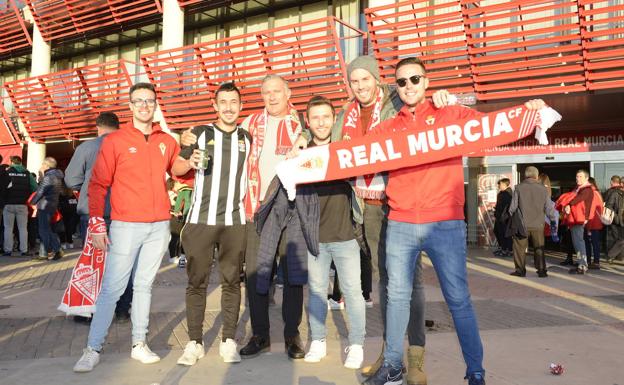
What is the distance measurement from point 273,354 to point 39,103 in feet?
55.1

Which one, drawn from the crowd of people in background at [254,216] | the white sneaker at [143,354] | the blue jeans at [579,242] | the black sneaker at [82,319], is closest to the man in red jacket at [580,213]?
the blue jeans at [579,242]

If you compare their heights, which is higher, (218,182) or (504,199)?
(218,182)

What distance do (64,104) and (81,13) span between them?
289cm

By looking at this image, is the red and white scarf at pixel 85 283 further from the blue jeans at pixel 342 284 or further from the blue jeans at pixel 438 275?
the blue jeans at pixel 438 275

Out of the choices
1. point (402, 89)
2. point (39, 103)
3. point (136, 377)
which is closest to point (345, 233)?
point (402, 89)

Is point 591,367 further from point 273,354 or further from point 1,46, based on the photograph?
point 1,46

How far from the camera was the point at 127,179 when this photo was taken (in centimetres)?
384

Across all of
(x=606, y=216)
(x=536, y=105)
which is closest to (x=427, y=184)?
(x=536, y=105)

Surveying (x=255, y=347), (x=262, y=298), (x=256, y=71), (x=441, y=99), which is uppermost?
(x=256, y=71)

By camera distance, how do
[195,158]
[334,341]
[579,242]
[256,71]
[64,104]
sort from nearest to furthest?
[195,158] → [334,341] → [579,242] → [256,71] → [64,104]

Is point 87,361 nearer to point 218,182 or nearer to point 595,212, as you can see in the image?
point 218,182

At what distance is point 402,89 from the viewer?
10.7ft

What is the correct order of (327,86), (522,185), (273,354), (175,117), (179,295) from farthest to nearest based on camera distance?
(175,117) < (327,86) < (522,185) < (179,295) < (273,354)

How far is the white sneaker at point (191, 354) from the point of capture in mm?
3730
